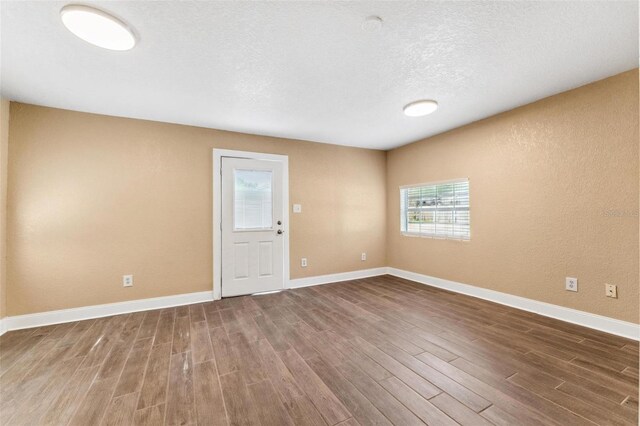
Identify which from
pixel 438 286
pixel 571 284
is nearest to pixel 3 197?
pixel 438 286

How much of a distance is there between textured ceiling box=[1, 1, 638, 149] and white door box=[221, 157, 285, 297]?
3.13 feet

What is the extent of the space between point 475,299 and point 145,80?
457 centimetres

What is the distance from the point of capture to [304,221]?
14.4 feet

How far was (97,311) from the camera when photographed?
306 cm

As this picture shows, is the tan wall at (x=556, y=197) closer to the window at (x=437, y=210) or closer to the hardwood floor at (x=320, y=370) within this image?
the window at (x=437, y=210)

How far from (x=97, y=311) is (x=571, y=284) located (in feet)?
17.4

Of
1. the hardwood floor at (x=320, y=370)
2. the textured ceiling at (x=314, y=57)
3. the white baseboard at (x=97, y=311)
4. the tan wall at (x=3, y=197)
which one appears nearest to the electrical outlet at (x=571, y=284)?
the hardwood floor at (x=320, y=370)

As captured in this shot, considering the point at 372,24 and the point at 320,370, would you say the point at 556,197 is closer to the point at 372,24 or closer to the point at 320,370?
the point at 372,24

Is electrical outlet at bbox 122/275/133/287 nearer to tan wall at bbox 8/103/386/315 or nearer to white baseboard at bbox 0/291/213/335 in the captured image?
tan wall at bbox 8/103/386/315

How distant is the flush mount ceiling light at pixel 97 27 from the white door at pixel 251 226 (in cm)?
199

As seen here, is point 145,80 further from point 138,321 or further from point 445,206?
point 445,206

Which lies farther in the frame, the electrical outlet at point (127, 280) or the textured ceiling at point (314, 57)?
the electrical outlet at point (127, 280)

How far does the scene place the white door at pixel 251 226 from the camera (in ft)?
12.4

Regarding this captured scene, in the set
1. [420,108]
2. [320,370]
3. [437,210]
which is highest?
[420,108]
